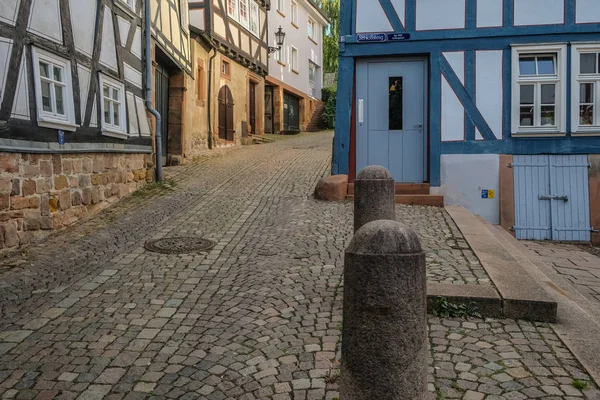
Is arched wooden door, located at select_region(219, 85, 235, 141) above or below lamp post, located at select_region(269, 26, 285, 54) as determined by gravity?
below

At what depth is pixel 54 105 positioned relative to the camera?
23.1 feet

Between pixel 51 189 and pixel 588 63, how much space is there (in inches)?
362

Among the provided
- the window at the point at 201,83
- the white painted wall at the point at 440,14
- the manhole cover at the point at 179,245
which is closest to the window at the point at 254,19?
the window at the point at 201,83

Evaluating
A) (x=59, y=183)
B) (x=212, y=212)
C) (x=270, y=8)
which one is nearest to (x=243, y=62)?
(x=270, y=8)

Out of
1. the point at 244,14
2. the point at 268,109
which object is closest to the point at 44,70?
the point at 244,14

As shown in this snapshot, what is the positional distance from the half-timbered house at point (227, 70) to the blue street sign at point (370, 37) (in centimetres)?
639

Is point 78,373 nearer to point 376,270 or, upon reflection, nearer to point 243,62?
point 376,270

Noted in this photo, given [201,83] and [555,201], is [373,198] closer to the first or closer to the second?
[555,201]

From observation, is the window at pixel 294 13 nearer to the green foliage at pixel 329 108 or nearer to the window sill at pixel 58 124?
the green foliage at pixel 329 108

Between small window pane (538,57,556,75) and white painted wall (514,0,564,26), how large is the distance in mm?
630

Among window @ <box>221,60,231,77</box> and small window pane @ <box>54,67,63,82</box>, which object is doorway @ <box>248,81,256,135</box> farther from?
small window pane @ <box>54,67,63,82</box>

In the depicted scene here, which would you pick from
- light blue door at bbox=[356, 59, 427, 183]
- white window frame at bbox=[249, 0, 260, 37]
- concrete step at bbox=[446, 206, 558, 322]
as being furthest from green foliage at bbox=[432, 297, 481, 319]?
white window frame at bbox=[249, 0, 260, 37]

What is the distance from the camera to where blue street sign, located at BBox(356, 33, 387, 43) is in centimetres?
991

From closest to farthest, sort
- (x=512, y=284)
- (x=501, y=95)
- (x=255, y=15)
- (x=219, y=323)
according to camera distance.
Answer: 1. (x=219, y=323)
2. (x=512, y=284)
3. (x=501, y=95)
4. (x=255, y=15)
